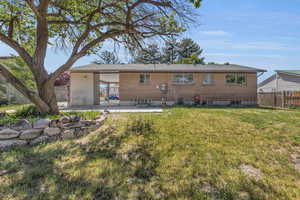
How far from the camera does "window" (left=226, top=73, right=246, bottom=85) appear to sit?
1234 centimetres

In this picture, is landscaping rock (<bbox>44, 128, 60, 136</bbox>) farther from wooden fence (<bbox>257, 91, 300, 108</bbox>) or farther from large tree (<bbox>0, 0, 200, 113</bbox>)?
wooden fence (<bbox>257, 91, 300, 108</bbox>)

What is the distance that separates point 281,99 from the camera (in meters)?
10.5

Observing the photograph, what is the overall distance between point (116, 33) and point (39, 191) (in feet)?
16.1

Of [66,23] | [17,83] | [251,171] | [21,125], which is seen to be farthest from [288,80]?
[17,83]

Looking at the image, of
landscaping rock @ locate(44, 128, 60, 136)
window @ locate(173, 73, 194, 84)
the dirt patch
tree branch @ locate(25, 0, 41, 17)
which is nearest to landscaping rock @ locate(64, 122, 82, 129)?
landscaping rock @ locate(44, 128, 60, 136)

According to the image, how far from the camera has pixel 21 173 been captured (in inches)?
93.1

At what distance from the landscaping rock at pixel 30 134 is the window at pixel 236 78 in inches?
513

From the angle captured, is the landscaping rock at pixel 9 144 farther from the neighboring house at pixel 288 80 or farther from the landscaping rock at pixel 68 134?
the neighboring house at pixel 288 80

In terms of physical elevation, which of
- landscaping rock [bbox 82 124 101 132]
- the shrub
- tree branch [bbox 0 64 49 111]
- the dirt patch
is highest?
tree branch [bbox 0 64 49 111]

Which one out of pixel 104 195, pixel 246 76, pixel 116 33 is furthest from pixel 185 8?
pixel 246 76

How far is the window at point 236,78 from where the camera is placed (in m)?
12.3

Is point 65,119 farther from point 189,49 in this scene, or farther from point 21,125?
point 189,49

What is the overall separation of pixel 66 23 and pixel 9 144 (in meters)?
4.41

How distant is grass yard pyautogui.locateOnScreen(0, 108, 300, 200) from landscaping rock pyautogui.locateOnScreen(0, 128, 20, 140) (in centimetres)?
53
